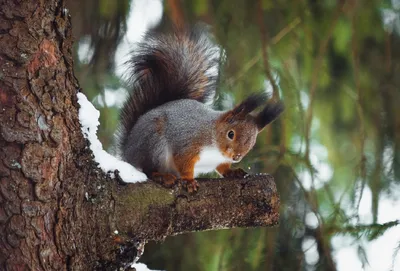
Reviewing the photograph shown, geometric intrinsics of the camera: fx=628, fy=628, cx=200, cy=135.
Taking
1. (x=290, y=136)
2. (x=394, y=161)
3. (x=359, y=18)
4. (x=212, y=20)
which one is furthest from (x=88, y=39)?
(x=394, y=161)

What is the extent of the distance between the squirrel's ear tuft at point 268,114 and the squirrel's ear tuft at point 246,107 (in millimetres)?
42

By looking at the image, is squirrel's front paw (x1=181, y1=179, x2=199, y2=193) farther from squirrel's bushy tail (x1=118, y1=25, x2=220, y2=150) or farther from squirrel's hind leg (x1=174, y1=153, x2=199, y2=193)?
squirrel's bushy tail (x1=118, y1=25, x2=220, y2=150)

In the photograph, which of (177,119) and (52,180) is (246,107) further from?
(52,180)

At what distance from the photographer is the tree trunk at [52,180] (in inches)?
42.5

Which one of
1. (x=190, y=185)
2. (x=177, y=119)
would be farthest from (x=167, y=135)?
(x=190, y=185)

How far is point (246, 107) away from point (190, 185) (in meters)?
0.37

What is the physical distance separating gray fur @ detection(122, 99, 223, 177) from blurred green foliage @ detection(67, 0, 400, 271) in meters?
0.21

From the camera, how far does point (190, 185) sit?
1.32 metres

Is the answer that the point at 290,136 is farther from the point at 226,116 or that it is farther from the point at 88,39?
the point at 88,39

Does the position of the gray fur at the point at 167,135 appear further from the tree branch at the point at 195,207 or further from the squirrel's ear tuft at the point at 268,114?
the tree branch at the point at 195,207

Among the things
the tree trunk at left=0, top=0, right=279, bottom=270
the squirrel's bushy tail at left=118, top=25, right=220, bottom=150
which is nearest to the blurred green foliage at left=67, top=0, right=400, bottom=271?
the squirrel's bushy tail at left=118, top=25, right=220, bottom=150

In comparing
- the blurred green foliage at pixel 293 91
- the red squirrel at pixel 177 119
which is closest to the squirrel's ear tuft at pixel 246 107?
the red squirrel at pixel 177 119

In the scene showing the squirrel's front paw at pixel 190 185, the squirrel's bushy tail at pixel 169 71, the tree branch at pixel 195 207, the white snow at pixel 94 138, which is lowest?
the tree branch at pixel 195 207

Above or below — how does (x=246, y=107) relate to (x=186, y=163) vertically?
above
